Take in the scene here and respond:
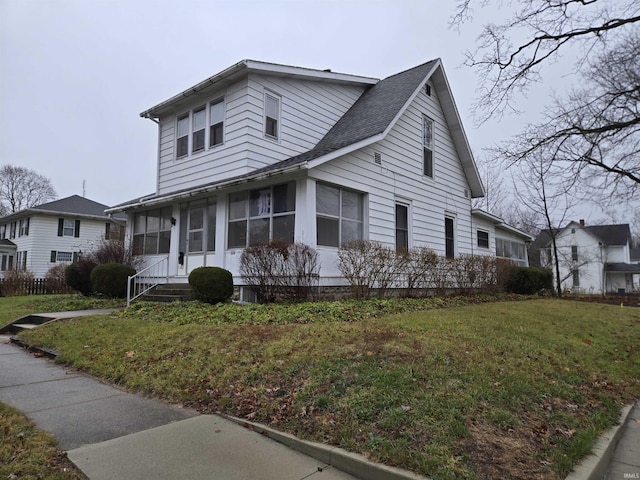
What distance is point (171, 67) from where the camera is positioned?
3003 centimetres

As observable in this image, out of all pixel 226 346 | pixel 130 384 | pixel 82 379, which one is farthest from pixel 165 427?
pixel 82 379

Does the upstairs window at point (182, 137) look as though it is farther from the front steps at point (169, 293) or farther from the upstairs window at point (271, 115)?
the front steps at point (169, 293)

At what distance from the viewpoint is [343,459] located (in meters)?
3.19

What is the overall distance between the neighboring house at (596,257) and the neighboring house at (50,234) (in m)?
40.8

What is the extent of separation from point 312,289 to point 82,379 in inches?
196

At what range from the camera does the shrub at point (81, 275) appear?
13320 millimetres

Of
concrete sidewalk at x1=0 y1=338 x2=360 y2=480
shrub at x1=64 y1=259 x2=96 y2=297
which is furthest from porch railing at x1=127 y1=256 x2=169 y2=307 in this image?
concrete sidewalk at x1=0 y1=338 x2=360 y2=480

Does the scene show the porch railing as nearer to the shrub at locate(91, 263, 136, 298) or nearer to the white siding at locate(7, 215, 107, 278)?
the shrub at locate(91, 263, 136, 298)

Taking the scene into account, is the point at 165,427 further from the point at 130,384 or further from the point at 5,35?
the point at 5,35

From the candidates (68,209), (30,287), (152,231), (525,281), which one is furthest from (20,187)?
(525,281)

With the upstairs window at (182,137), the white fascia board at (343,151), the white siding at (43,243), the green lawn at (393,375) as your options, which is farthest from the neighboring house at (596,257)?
the white siding at (43,243)

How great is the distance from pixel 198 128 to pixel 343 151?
577cm

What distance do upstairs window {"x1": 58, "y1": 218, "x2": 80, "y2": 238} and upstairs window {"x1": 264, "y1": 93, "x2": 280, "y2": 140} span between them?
85.4ft

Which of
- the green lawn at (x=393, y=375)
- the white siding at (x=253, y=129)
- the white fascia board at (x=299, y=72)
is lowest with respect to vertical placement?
the green lawn at (x=393, y=375)
